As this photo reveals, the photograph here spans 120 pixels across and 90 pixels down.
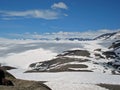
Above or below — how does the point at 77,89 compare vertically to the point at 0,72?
below

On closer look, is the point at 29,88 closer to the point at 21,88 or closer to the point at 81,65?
the point at 21,88

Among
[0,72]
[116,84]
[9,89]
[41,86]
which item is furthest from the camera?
[116,84]

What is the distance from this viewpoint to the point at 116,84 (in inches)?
2776

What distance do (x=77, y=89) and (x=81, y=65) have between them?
12417cm

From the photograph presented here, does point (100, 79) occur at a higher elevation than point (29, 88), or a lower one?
lower

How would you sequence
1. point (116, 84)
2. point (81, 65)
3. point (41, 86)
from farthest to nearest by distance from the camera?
point (81, 65) < point (116, 84) < point (41, 86)

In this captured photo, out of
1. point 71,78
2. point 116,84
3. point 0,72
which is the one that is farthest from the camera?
point 71,78

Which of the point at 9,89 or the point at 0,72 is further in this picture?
the point at 0,72

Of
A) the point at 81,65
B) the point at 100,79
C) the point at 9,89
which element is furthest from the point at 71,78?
the point at 81,65

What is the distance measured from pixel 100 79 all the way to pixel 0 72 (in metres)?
48.7

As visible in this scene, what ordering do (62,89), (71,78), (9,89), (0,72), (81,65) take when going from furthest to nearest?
(81,65) → (71,78) → (62,89) → (0,72) → (9,89)

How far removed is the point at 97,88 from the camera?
54.1 metres

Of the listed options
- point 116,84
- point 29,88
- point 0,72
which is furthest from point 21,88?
point 116,84

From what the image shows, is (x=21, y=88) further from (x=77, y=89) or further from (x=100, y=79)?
(x=100, y=79)
